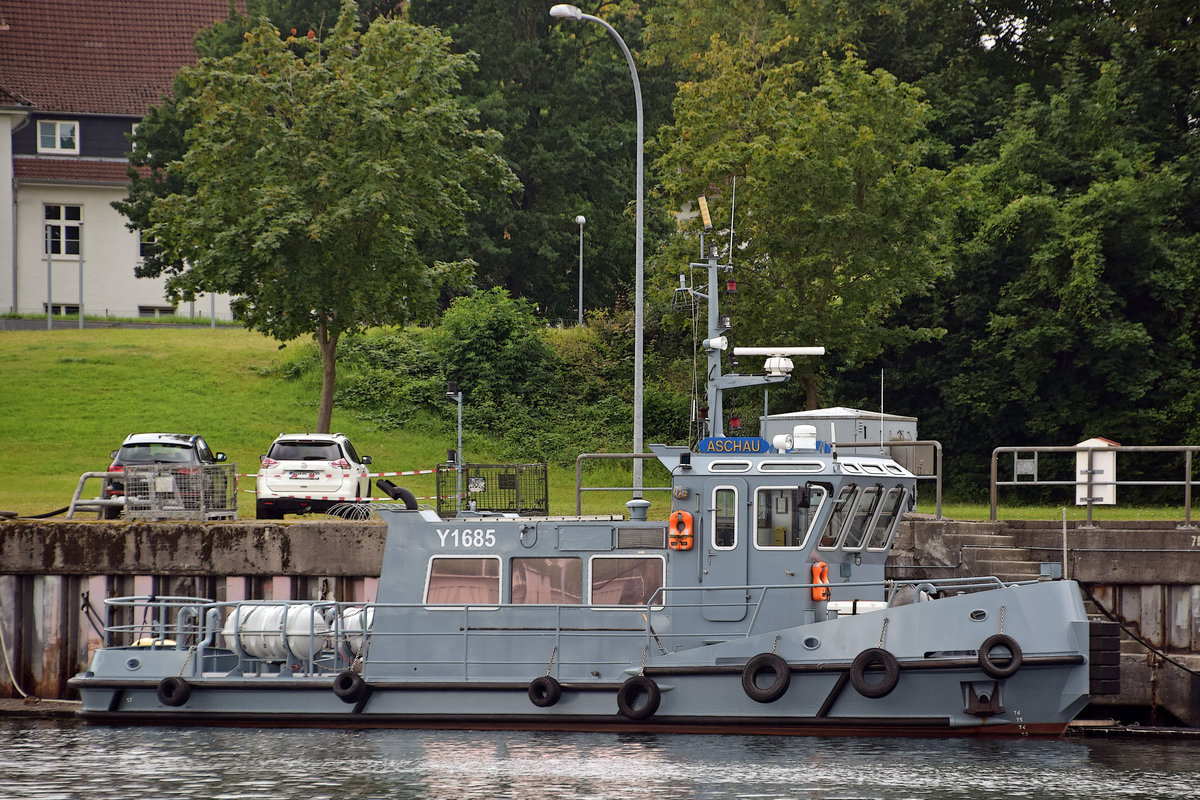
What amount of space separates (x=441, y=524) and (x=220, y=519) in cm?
541

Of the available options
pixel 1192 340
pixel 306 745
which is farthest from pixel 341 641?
pixel 1192 340

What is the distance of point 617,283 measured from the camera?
48.8 m

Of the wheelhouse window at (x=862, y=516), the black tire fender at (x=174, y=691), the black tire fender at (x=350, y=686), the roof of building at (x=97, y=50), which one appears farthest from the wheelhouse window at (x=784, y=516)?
the roof of building at (x=97, y=50)

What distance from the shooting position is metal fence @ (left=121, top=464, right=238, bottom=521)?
19281 millimetres

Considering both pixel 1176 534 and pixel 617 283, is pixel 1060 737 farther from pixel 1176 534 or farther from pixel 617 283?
pixel 617 283

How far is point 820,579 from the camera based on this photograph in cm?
1527

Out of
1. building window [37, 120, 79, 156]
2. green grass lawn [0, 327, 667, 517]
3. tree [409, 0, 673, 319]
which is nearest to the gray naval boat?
green grass lawn [0, 327, 667, 517]

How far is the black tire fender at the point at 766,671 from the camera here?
14.8 meters

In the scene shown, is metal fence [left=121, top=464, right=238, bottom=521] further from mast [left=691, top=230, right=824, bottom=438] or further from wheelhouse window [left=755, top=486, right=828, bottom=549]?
wheelhouse window [left=755, top=486, right=828, bottom=549]

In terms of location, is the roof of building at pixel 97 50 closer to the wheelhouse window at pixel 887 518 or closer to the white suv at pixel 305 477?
the white suv at pixel 305 477

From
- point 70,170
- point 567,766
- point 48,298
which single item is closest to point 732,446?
point 567,766

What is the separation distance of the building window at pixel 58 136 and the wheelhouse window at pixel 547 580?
43.7m

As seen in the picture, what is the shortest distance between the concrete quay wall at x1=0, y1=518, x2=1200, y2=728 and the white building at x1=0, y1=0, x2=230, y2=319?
106 feet

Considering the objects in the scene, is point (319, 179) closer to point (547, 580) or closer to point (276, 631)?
point (276, 631)
